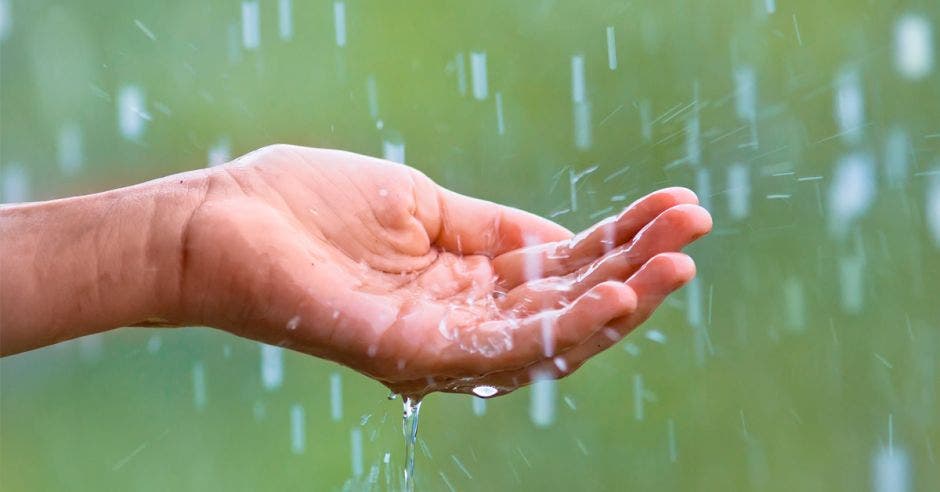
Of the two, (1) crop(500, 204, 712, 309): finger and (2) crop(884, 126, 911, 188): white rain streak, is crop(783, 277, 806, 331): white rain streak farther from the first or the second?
(1) crop(500, 204, 712, 309): finger

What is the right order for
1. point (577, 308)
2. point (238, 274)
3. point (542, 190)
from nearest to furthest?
point (577, 308) < point (238, 274) < point (542, 190)

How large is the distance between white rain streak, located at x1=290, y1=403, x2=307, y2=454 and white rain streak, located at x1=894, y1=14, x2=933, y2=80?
1508 mm

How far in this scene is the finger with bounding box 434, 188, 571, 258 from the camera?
4.00 feet

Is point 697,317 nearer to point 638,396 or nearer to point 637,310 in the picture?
point 638,396

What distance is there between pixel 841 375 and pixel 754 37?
0.76 m

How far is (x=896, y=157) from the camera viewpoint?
228cm

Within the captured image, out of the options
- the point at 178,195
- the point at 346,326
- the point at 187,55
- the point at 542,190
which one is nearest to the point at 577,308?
the point at 346,326

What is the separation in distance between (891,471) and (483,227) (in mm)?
1546

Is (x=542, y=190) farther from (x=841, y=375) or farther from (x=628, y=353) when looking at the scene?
(x=841, y=375)

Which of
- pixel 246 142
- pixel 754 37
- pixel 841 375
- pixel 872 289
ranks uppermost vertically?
pixel 754 37

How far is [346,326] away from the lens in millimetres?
1026

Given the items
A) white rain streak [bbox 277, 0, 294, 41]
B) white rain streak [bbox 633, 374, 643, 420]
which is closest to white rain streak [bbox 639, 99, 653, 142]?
white rain streak [bbox 633, 374, 643, 420]

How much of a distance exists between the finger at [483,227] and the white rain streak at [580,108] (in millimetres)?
943

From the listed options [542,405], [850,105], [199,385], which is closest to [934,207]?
[850,105]
